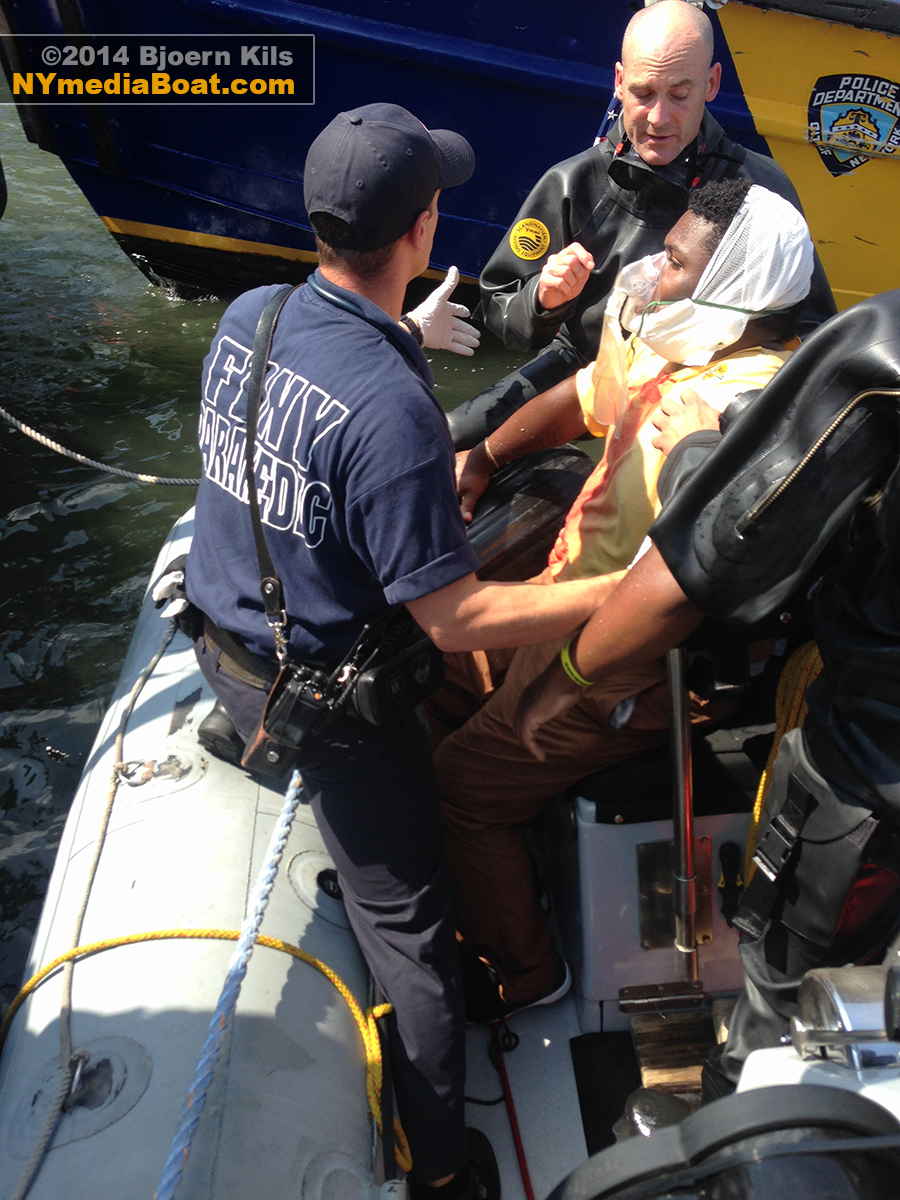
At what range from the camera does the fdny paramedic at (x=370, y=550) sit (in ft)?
4.89

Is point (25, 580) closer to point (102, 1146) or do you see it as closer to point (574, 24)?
point (102, 1146)

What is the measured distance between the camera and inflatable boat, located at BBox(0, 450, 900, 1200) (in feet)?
4.61

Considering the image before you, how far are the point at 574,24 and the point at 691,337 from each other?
14.1ft

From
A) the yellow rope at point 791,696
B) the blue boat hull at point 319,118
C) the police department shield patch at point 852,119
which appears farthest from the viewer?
the blue boat hull at point 319,118

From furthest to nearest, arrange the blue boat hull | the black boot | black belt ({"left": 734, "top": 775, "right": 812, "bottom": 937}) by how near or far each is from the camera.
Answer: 1. the blue boat hull
2. the black boot
3. black belt ({"left": 734, "top": 775, "right": 812, "bottom": 937})

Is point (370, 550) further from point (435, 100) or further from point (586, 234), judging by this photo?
point (435, 100)

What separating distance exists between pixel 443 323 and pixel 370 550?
3.48 feet

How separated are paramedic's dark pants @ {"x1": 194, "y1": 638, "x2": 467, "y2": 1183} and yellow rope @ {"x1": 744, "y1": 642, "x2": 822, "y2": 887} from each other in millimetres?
634

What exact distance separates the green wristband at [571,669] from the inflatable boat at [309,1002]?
0.62 ft

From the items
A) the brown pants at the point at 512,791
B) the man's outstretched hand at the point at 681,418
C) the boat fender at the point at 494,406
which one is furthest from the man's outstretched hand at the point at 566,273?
the brown pants at the point at 512,791

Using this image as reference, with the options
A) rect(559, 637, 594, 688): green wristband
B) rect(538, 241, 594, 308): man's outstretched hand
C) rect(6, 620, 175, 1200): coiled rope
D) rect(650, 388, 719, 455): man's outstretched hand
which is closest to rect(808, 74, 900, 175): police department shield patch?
rect(538, 241, 594, 308): man's outstretched hand

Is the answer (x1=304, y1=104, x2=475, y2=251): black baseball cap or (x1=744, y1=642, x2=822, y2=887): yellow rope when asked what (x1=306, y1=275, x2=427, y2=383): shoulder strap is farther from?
(x1=744, y1=642, x2=822, y2=887): yellow rope

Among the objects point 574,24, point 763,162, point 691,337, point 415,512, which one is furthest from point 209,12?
point 415,512

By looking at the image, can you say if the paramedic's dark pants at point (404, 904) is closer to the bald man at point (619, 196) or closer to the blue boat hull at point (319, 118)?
the bald man at point (619, 196)
